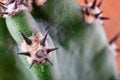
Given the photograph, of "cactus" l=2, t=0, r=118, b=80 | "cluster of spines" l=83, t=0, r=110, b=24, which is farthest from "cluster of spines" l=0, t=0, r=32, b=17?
"cluster of spines" l=83, t=0, r=110, b=24

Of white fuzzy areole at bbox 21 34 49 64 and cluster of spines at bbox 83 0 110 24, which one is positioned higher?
cluster of spines at bbox 83 0 110 24

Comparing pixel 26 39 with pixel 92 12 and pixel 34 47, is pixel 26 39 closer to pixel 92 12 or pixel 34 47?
pixel 34 47

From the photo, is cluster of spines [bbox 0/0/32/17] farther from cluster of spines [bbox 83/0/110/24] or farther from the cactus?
cluster of spines [bbox 83/0/110/24]

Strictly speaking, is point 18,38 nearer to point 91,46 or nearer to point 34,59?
point 34,59

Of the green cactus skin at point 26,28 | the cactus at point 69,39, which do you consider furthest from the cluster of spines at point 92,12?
the green cactus skin at point 26,28

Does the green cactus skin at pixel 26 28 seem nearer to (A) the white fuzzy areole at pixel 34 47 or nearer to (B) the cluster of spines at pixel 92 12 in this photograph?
(A) the white fuzzy areole at pixel 34 47

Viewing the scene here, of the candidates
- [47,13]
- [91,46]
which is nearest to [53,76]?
[47,13]
